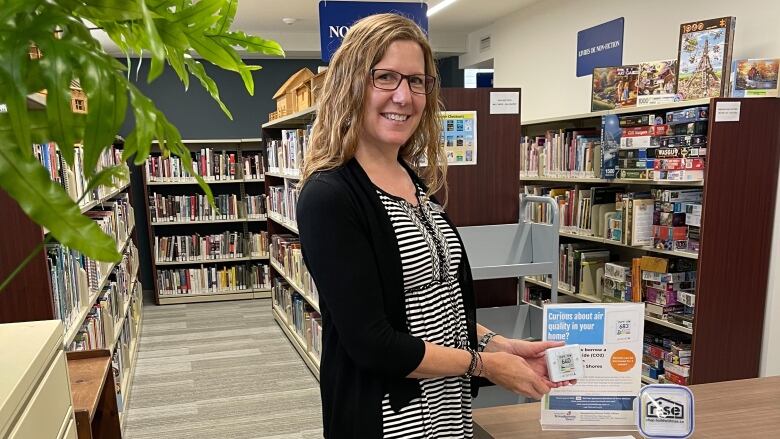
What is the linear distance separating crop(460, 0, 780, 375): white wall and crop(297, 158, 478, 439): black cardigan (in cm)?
283

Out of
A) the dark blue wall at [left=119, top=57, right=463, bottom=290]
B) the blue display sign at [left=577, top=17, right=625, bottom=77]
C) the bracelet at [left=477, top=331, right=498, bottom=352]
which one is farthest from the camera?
the dark blue wall at [left=119, top=57, right=463, bottom=290]

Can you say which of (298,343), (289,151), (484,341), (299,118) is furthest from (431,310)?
(298,343)

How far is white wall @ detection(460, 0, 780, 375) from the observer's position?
3332mm

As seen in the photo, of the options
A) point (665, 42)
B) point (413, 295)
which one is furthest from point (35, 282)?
point (665, 42)

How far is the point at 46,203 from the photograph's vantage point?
362 mm

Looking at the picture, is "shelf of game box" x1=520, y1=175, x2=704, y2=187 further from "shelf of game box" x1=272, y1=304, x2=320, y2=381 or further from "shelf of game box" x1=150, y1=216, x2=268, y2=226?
"shelf of game box" x1=150, y1=216, x2=268, y2=226

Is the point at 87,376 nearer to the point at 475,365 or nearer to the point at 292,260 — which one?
the point at 475,365

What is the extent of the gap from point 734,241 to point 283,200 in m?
3.33

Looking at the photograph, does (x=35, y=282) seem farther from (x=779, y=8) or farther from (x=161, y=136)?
(x=779, y=8)

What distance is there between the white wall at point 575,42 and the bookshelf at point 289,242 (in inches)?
107

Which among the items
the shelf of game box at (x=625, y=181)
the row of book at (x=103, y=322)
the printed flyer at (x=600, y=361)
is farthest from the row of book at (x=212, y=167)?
the printed flyer at (x=600, y=361)

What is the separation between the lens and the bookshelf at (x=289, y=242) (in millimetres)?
3957

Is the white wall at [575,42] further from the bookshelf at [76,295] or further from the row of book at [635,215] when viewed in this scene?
the bookshelf at [76,295]

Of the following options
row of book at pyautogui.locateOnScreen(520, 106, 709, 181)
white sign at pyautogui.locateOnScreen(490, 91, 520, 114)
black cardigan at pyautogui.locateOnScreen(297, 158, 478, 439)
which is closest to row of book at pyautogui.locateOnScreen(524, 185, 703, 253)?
row of book at pyautogui.locateOnScreen(520, 106, 709, 181)
